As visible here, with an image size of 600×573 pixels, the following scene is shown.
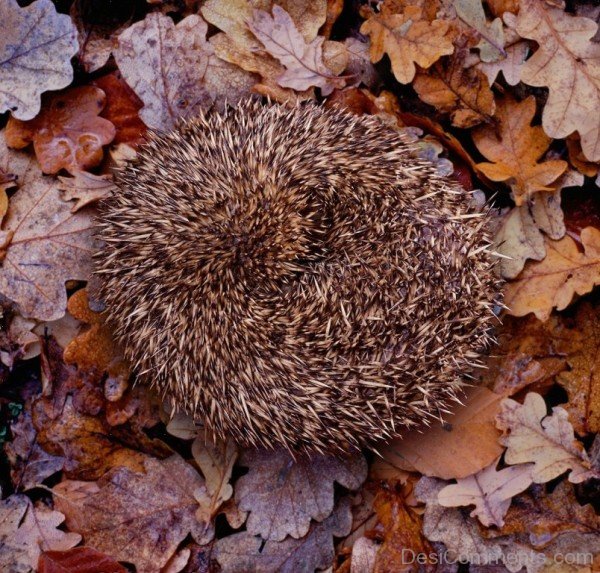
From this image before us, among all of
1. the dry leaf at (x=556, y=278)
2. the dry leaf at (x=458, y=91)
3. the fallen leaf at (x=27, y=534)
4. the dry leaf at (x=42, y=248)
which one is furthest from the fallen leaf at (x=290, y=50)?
the fallen leaf at (x=27, y=534)

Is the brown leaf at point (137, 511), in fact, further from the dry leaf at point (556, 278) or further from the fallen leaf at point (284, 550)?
the dry leaf at point (556, 278)

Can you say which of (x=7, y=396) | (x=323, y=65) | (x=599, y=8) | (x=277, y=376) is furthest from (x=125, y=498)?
(x=599, y=8)

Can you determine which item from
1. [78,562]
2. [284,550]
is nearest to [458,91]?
[284,550]

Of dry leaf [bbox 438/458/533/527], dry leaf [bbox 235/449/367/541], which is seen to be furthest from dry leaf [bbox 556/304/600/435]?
dry leaf [bbox 235/449/367/541]

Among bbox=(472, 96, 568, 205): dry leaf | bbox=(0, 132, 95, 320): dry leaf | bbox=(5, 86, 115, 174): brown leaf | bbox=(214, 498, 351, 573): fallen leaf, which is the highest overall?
bbox=(472, 96, 568, 205): dry leaf

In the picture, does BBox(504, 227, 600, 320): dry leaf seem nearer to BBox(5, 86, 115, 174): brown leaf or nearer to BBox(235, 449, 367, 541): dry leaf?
BBox(235, 449, 367, 541): dry leaf
